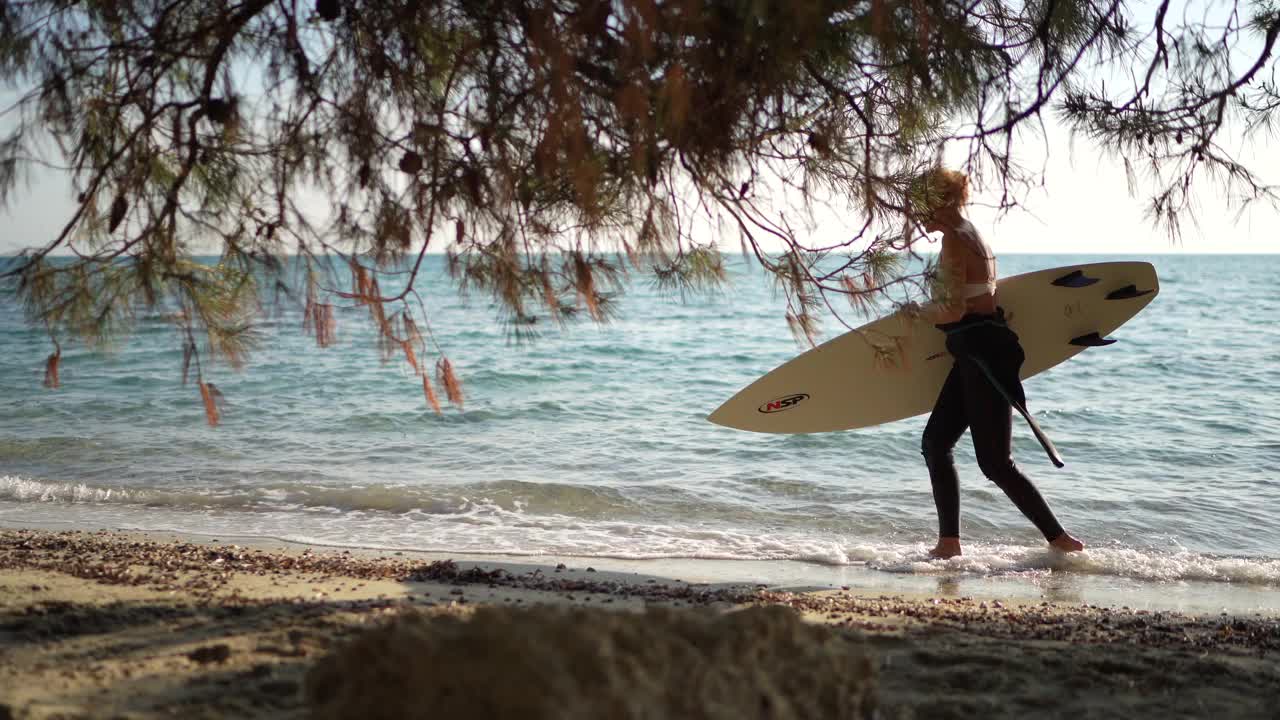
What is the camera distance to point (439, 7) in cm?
231

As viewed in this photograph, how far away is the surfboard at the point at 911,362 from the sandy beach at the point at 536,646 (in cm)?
111

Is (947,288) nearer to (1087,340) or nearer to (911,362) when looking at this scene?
(911,362)

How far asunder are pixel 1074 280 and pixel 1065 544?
1.18 m

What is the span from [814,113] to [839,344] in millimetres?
1966

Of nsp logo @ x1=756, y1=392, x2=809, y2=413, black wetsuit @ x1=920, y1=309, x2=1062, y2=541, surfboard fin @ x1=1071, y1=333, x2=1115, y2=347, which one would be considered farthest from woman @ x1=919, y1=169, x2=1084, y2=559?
surfboard fin @ x1=1071, y1=333, x2=1115, y2=347

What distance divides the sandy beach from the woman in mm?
560

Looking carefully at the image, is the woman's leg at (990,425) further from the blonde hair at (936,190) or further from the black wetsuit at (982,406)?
the blonde hair at (936,190)

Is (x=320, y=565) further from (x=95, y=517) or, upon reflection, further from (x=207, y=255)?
(x=95, y=517)

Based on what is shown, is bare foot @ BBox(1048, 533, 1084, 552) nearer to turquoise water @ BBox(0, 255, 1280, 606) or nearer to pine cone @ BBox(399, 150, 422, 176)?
turquoise water @ BBox(0, 255, 1280, 606)

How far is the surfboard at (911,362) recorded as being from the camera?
4.33m

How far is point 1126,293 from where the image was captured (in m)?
4.40

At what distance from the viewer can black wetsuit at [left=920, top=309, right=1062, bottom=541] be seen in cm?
352

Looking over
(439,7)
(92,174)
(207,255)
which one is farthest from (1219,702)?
(92,174)

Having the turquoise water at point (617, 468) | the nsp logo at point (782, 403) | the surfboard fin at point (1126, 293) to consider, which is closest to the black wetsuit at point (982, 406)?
the turquoise water at point (617, 468)
